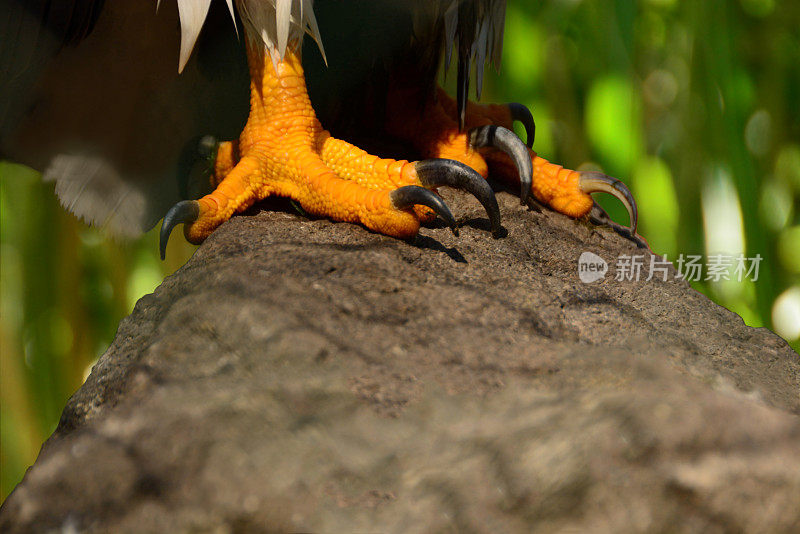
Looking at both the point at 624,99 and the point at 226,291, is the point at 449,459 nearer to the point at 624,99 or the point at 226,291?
the point at 226,291

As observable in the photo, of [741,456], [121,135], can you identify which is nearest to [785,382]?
[741,456]

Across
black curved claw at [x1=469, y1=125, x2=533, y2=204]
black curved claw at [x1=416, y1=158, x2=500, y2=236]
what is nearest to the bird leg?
black curved claw at [x1=469, y1=125, x2=533, y2=204]

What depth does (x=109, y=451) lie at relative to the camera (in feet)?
2.31

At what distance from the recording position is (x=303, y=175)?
121cm

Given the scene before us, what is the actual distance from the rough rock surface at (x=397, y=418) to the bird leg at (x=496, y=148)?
0.42 metres

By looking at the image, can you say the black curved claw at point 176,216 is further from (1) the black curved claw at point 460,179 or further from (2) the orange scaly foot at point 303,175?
(1) the black curved claw at point 460,179

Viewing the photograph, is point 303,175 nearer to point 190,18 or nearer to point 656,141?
point 190,18

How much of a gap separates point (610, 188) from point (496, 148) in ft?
0.87

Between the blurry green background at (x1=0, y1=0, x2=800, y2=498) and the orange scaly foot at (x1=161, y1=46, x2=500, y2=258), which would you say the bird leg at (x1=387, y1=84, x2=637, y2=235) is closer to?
the orange scaly foot at (x1=161, y1=46, x2=500, y2=258)

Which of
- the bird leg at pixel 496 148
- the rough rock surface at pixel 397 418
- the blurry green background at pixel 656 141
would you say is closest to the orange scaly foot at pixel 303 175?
the rough rock surface at pixel 397 418

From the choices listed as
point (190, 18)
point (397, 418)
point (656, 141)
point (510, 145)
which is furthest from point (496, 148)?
point (656, 141)

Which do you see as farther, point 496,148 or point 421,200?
point 496,148

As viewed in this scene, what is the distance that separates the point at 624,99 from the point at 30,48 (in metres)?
1.88

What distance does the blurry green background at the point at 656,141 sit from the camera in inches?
84.6
